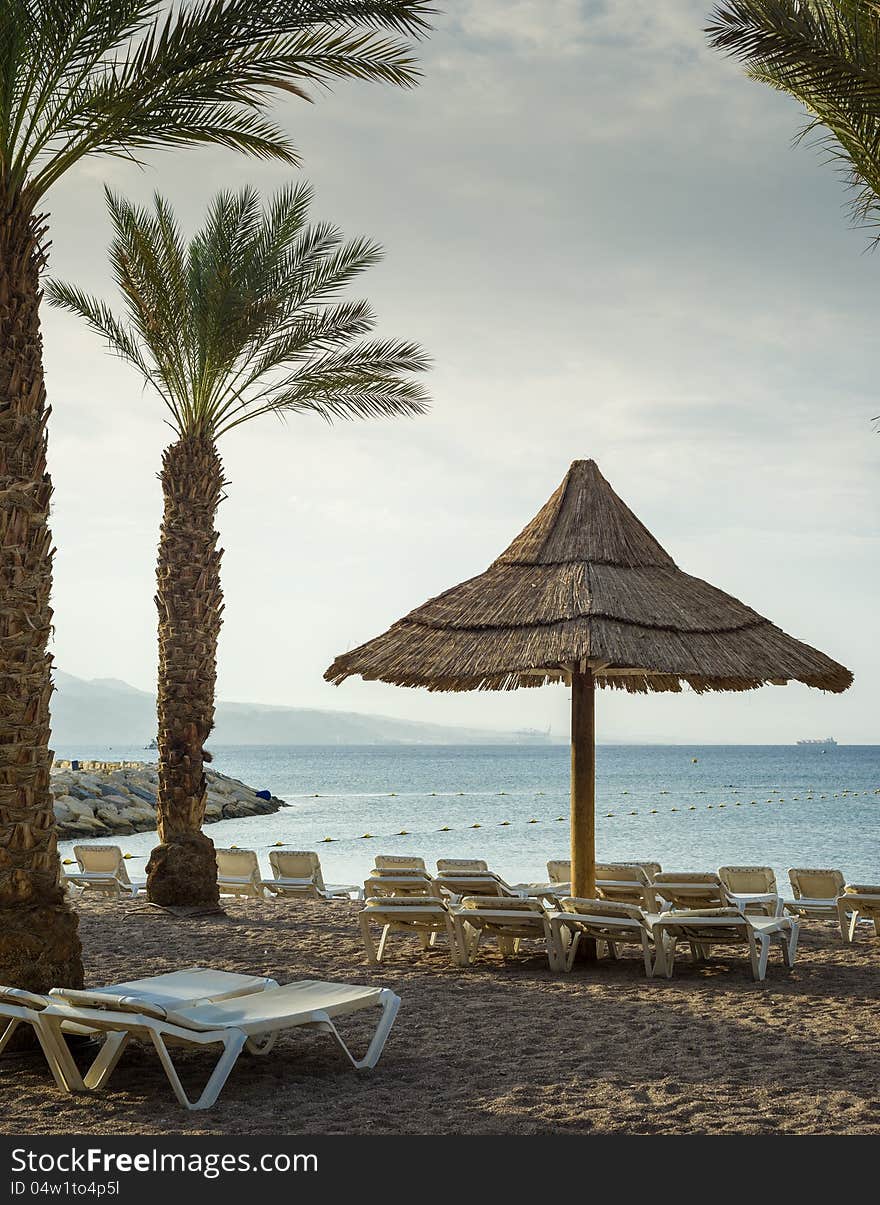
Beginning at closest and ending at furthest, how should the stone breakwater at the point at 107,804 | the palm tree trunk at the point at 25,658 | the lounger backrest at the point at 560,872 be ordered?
the palm tree trunk at the point at 25,658 → the lounger backrest at the point at 560,872 → the stone breakwater at the point at 107,804

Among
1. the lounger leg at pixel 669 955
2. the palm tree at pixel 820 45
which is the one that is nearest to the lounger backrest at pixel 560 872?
the lounger leg at pixel 669 955

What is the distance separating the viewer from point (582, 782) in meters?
9.20

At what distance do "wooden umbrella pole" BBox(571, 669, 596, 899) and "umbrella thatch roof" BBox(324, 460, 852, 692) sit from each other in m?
0.25

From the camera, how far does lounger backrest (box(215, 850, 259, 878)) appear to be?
42.0ft

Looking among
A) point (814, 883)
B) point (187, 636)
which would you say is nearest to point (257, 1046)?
point (187, 636)

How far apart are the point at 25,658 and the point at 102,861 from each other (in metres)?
7.47

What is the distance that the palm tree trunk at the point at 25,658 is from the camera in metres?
6.21

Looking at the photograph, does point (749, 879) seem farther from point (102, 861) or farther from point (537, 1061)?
point (102, 861)

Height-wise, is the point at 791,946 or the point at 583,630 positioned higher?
the point at 583,630

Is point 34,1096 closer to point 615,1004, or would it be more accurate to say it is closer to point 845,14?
point 615,1004

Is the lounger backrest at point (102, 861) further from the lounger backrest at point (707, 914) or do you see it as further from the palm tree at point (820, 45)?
the palm tree at point (820, 45)

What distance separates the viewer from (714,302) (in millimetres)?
14156

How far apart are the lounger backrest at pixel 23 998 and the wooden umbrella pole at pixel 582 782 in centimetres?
465

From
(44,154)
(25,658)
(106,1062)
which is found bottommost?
(106,1062)
